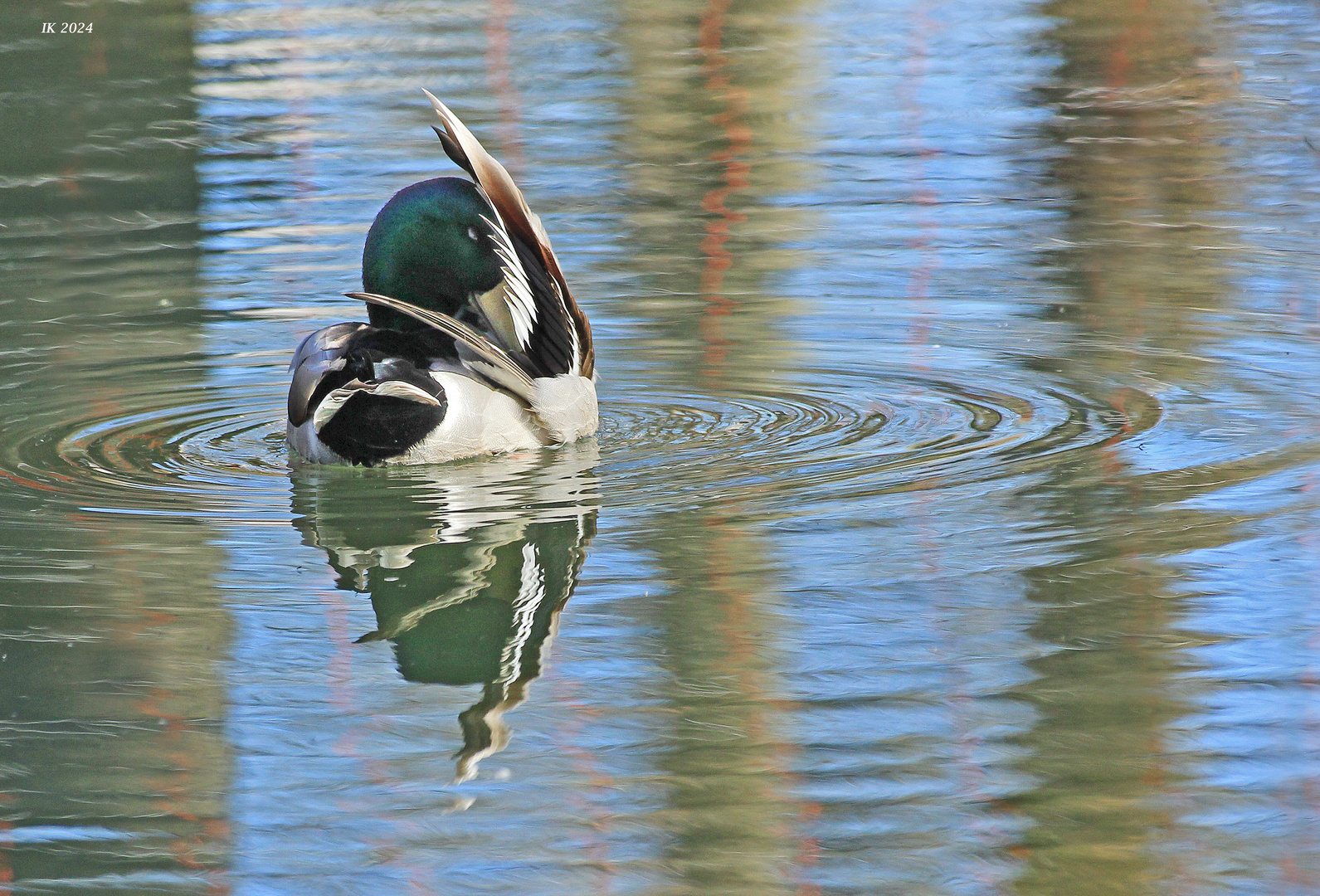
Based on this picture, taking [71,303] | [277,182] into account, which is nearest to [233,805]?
[71,303]

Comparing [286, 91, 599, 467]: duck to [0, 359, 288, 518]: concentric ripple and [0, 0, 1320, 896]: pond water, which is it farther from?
[0, 359, 288, 518]: concentric ripple

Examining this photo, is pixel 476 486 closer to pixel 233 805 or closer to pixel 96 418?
pixel 96 418

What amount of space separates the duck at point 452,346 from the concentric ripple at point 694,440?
29 centimetres

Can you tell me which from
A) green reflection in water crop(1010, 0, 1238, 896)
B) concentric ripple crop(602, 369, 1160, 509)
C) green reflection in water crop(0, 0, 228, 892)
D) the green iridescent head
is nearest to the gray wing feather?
the green iridescent head

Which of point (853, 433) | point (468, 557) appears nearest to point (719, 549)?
point (468, 557)

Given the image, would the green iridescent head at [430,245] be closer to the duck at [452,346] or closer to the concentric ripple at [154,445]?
the duck at [452,346]

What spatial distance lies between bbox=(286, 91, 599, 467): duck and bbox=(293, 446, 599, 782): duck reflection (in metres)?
0.14

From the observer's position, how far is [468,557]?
568 centimetres

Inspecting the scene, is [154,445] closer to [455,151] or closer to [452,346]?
[452,346]

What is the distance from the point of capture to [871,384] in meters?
7.54

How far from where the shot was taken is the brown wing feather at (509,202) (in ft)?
21.2

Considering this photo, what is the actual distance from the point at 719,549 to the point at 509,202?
1.67 m

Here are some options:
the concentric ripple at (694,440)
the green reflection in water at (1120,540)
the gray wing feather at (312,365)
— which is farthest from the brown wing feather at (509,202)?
the green reflection in water at (1120,540)

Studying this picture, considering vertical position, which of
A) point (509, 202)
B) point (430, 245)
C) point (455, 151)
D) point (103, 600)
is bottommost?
point (103, 600)
